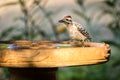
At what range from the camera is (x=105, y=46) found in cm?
438

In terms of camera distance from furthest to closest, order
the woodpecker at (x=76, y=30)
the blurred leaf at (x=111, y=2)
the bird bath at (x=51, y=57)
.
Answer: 1. the blurred leaf at (x=111, y=2)
2. the woodpecker at (x=76, y=30)
3. the bird bath at (x=51, y=57)

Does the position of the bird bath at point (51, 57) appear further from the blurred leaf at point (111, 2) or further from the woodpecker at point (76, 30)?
the blurred leaf at point (111, 2)

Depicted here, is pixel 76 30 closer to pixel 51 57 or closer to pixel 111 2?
pixel 51 57

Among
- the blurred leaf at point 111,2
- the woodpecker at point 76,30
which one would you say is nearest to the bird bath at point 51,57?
the woodpecker at point 76,30

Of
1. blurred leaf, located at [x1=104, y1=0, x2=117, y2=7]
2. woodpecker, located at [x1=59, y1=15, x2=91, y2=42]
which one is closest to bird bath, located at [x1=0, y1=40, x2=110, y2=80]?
woodpecker, located at [x1=59, y1=15, x2=91, y2=42]

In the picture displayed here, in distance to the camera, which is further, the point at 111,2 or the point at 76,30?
the point at 111,2

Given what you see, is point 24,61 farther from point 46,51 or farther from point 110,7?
point 110,7

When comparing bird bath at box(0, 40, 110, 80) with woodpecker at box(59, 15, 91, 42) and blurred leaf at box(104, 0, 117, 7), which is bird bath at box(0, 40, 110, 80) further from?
blurred leaf at box(104, 0, 117, 7)

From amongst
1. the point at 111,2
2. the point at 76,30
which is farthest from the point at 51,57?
the point at 111,2

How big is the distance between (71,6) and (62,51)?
9.47m

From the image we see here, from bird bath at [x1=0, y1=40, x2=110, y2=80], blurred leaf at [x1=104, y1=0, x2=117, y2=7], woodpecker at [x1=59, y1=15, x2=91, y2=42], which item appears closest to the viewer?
bird bath at [x1=0, y1=40, x2=110, y2=80]

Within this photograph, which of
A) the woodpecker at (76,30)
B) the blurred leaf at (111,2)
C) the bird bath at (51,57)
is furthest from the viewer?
the blurred leaf at (111,2)

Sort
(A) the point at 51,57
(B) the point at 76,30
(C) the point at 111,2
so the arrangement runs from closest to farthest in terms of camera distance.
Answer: (A) the point at 51,57 < (B) the point at 76,30 < (C) the point at 111,2

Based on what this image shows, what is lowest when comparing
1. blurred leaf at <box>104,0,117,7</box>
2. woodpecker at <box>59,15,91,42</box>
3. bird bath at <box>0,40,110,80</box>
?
bird bath at <box>0,40,110,80</box>
